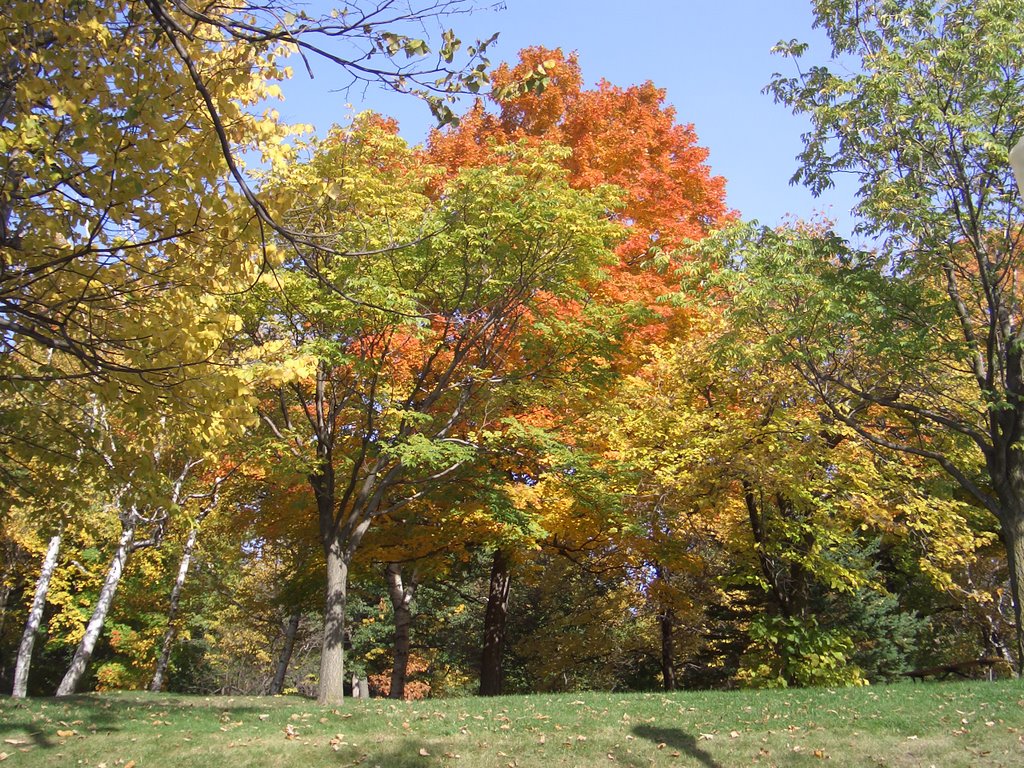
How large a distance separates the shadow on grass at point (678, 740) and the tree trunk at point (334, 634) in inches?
187

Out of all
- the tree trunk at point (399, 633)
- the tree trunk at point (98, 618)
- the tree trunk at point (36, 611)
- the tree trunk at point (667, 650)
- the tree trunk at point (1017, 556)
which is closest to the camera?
the tree trunk at point (1017, 556)

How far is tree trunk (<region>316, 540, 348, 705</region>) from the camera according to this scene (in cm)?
1069

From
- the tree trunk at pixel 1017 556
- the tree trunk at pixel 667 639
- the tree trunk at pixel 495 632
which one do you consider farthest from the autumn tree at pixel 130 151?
the tree trunk at pixel 667 639

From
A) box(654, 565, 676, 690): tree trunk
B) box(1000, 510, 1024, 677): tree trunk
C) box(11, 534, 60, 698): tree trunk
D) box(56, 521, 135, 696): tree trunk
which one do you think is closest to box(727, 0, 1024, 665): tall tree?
box(1000, 510, 1024, 677): tree trunk

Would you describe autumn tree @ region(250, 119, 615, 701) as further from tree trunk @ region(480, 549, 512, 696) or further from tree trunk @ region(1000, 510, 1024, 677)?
tree trunk @ region(1000, 510, 1024, 677)

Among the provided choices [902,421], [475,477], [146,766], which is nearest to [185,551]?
[475,477]

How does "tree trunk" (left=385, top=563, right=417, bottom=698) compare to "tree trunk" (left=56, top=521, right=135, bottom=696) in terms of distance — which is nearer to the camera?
"tree trunk" (left=56, top=521, right=135, bottom=696)

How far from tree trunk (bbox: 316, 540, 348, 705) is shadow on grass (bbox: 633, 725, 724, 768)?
4.76 metres

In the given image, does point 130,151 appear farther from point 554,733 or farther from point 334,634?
point 334,634

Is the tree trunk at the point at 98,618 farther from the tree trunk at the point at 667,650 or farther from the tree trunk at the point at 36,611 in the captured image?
the tree trunk at the point at 667,650

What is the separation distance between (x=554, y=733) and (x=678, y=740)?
125 cm

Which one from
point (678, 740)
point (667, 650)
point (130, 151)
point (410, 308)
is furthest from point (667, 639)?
point (130, 151)

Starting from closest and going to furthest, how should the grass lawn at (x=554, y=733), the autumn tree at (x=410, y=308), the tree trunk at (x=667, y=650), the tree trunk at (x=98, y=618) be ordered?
the grass lawn at (x=554, y=733) → the autumn tree at (x=410, y=308) → the tree trunk at (x=98, y=618) → the tree trunk at (x=667, y=650)

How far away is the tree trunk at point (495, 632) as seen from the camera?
1490cm
